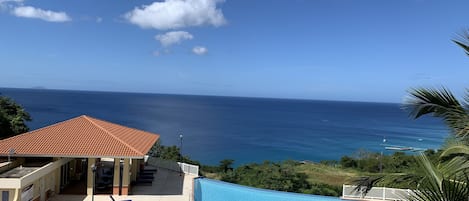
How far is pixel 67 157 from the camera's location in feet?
55.3

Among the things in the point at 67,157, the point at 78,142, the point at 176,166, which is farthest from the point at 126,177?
the point at 176,166

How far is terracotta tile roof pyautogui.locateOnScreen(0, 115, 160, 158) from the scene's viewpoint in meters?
16.5

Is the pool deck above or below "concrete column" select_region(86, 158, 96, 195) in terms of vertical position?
below

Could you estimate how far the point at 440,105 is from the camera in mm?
5543

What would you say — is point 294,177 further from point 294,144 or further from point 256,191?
point 294,144

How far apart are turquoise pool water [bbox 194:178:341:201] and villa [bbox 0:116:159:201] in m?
3.41

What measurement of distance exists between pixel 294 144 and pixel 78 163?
49.2 m

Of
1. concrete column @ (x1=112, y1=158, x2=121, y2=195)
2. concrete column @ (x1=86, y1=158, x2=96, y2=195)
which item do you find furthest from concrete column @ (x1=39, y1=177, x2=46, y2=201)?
concrete column @ (x1=112, y1=158, x2=121, y2=195)

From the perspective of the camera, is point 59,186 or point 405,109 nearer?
point 405,109

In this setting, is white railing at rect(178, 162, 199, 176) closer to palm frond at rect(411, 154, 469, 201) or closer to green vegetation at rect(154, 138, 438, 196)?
green vegetation at rect(154, 138, 438, 196)

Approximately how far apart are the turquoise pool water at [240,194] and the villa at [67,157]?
341cm

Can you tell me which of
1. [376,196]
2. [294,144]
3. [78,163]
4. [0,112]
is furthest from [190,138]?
[376,196]

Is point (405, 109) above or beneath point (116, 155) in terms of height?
above

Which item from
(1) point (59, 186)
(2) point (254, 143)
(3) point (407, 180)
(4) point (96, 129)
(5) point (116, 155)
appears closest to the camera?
(3) point (407, 180)
